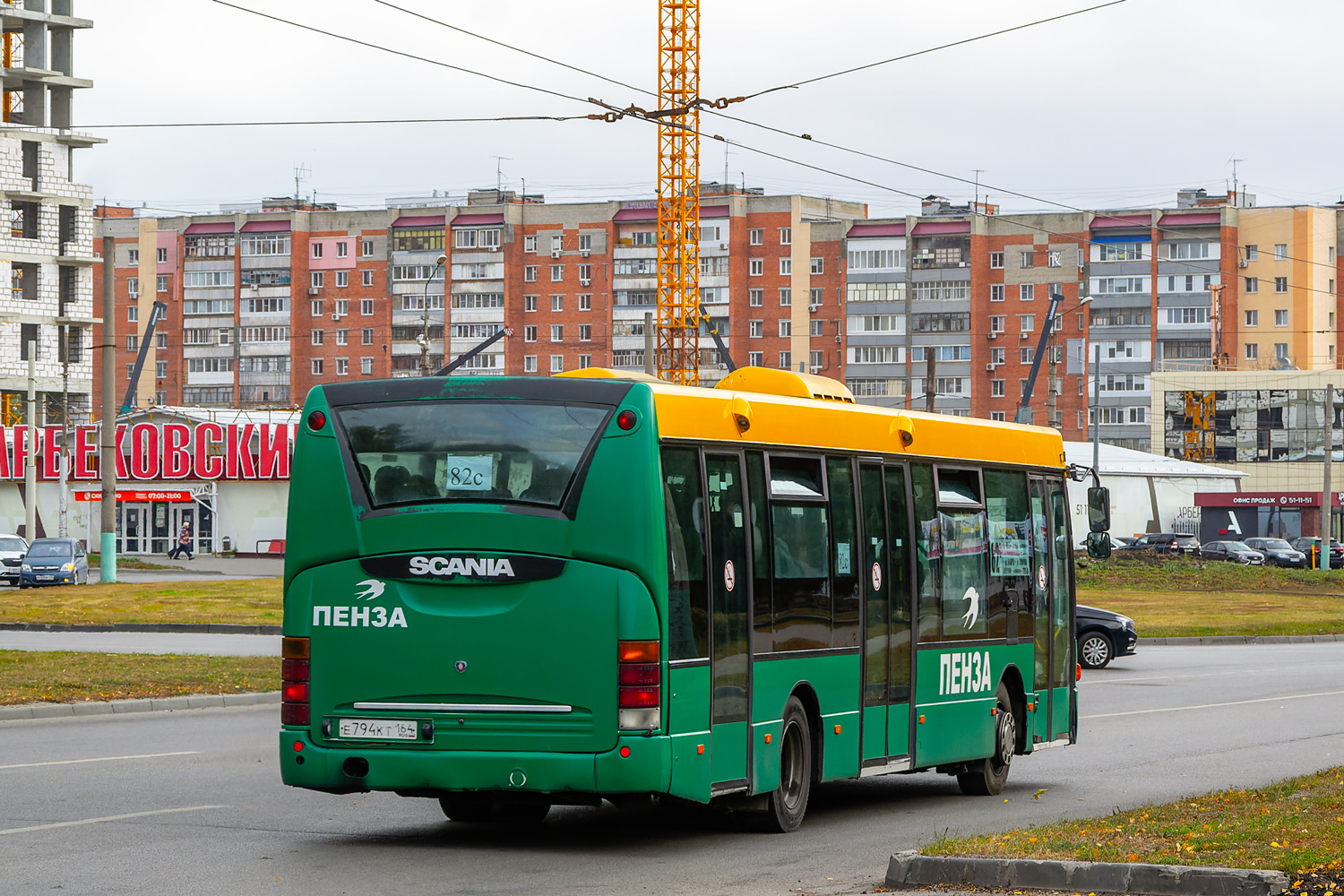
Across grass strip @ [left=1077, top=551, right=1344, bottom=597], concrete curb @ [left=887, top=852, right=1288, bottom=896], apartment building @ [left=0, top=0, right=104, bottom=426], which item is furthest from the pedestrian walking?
concrete curb @ [left=887, top=852, right=1288, bottom=896]

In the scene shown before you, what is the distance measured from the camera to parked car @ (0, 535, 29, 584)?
170 feet

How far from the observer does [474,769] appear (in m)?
9.58

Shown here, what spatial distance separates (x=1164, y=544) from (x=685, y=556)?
243ft

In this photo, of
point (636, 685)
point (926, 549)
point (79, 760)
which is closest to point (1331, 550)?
point (926, 549)

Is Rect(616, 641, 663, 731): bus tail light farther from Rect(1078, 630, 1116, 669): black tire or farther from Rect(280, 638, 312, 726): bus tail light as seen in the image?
Rect(1078, 630, 1116, 669): black tire

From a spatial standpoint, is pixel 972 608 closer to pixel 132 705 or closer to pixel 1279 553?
pixel 132 705

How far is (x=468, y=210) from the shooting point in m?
127

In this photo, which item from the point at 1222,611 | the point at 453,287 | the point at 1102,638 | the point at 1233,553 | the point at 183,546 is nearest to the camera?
the point at 1102,638

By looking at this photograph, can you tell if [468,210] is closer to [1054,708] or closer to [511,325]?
[511,325]

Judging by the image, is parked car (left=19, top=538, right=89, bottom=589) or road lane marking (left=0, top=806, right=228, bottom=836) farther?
parked car (left=19, top=538, right=89, bottom=589)

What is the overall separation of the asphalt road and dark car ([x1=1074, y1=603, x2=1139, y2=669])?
414 inches

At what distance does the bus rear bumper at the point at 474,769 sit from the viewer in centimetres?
941

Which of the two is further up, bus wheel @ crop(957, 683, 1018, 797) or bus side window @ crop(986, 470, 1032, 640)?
bus side window @ crop(986, 470, 1032, 640)

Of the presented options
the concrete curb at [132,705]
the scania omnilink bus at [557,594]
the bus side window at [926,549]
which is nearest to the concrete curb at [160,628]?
the concrete curb at [132,705]
